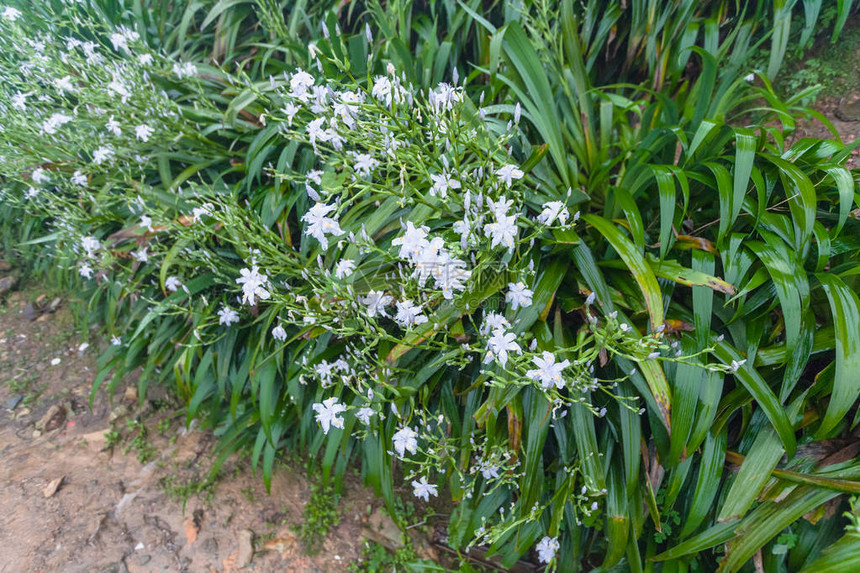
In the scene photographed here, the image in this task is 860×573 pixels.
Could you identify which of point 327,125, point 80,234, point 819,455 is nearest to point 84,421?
point 80,234

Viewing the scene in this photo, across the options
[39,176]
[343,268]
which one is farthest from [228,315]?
[39,176]

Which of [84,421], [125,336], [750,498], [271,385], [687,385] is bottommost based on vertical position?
[84,421]

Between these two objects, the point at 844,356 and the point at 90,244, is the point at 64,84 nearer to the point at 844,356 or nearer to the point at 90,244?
the point at 90,244

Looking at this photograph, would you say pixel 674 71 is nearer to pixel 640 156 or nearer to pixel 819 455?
pixel 640 156

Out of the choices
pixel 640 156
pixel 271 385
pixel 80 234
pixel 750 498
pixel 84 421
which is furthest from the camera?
pixel 84 421

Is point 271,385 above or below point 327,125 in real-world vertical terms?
below

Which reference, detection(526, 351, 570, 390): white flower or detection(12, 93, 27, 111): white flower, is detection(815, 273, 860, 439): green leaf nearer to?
detection(526, 351, 570, 390): white flower

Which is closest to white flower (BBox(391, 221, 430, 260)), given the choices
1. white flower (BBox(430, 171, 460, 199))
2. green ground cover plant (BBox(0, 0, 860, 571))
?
green ground cover plant (BBox(0, 0, 860, 571))
